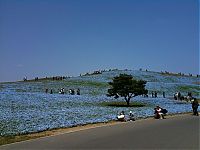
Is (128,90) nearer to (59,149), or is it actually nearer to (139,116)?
(139,116)

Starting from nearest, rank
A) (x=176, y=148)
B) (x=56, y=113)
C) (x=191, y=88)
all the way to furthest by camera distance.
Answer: (x=176, y=148)
(x=56, y=113)
(x=191, y=88)

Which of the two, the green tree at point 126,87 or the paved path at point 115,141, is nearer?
the paved path at point 115,141

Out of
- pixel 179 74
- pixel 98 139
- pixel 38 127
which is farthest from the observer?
pixel 179 74

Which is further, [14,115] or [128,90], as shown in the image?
[128,90]

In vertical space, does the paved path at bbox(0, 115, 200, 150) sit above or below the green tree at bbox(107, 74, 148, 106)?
below

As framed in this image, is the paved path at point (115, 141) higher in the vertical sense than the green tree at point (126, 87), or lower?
lower

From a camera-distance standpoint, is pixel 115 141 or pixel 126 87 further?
pixel 126 87

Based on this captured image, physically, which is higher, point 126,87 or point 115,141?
point 126,87

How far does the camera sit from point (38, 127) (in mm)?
22625

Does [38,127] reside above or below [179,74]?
below

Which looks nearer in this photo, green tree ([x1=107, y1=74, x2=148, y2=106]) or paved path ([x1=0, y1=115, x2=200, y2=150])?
paved path ([x1=0, y1=115, x2=200, y2=150])

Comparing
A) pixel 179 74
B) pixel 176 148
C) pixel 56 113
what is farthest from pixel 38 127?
pixel 179 74

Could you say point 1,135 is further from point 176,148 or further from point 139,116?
point 139,116

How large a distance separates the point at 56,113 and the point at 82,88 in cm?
3414
